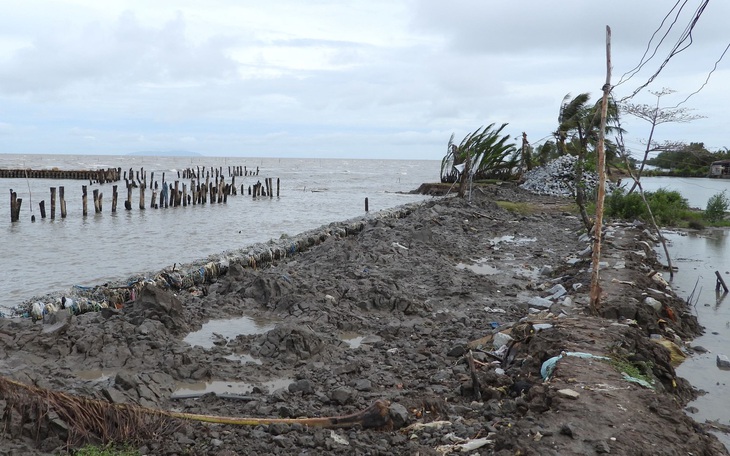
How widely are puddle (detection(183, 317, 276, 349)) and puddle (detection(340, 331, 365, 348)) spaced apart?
3.12 ft

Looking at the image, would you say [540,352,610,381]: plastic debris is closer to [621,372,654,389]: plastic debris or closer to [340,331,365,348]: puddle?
[621,372,654,389]: plastic debris

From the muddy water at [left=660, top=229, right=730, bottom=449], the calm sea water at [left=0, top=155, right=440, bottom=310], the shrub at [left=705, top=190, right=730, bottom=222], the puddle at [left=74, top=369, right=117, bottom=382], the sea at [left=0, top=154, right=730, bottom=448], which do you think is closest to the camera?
the muddy water at [left=660, top=229, right=730, bottom=449]

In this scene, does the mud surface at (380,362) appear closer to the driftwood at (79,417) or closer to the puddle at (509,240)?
the driftwood at (79,417)

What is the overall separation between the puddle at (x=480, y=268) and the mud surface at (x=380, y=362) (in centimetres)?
36

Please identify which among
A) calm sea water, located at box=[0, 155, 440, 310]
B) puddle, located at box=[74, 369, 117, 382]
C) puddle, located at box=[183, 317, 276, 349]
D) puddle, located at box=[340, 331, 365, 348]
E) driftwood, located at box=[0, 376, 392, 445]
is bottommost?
calm sea water, located at box=[0, 155, 440, 310]

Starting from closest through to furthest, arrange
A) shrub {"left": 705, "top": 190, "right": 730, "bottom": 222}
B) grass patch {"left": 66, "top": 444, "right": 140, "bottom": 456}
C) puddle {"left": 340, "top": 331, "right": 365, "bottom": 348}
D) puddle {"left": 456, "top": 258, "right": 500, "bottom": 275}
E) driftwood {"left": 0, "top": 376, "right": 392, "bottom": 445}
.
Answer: grass patch {"left": 66, "top": 444, "right": 140, "bottom": 456} < driftwood {"left": 0, "top": 376, "right": 392, "bottom": 445} < puddle {"left": 340, "top": 331, "right": 365, "bottom": 348} < puddle {"left": 456, "top": 258, "right": 500, "bottom": 275} < shrub {"left": 705, "top": 190, "right": 730, "bottom": 222}

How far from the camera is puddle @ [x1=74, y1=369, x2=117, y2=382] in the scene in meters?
5.64

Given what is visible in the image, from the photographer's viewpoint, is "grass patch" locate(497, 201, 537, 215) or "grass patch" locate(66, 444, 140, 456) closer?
"grass patch" locate(66, 444, 140, 456)

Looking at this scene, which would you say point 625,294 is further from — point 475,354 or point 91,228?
point 91,228

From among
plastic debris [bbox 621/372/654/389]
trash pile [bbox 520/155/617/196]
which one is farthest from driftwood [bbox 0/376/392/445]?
trash pile [bbox 520/155/617/196]

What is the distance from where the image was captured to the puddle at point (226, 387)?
5.33m

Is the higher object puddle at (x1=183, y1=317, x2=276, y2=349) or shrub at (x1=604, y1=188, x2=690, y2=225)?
shrub at (x1=604, y1=188, x2=690, y2=225)

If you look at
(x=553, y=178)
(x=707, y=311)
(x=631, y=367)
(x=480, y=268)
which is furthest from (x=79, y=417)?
(x=553, y=178)

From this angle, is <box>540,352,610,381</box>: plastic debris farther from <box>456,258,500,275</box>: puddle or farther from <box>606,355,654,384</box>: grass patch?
<box>456,258,500,275</box>: puddle
